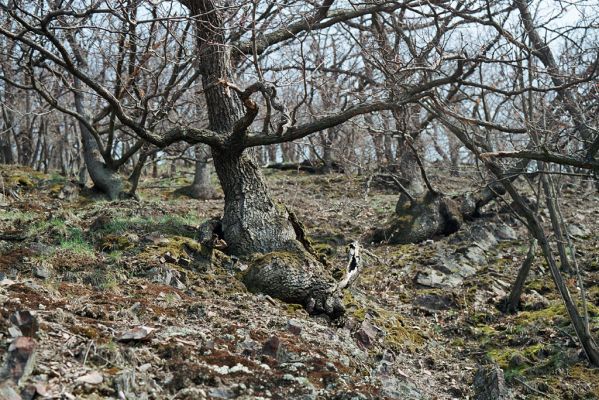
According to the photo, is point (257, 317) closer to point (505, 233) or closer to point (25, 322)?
point (25, 322)

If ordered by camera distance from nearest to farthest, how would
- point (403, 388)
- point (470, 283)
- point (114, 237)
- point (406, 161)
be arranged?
point (403, 388)
point (114, 237)
point (470, 283)
point (406, 161)

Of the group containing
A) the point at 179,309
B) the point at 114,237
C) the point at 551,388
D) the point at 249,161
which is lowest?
the point at 551,388

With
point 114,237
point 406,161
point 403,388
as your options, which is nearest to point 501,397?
point 403,388

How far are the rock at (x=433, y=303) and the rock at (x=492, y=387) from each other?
2538mm

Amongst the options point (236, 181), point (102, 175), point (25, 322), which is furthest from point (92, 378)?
point (102, 175)

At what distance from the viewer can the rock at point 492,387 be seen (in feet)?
16.3

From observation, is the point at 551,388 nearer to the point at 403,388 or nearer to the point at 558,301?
the point at 403,388

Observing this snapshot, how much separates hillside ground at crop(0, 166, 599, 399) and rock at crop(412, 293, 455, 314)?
0.05ft

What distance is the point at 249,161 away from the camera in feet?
25.2

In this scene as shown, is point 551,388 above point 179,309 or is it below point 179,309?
below

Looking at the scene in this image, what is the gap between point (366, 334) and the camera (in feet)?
19.2

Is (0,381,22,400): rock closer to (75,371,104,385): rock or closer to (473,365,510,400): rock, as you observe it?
(75,371,104,385): rock

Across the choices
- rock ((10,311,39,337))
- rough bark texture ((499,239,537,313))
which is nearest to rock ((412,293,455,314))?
rough bark texture ((499,239,537,313))

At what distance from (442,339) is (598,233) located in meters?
5.14
